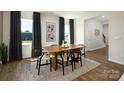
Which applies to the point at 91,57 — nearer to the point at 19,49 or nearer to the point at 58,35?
the point at 58,35

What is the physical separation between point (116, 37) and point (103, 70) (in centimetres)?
108

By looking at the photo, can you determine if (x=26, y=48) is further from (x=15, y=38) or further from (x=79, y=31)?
(x=79, y=31)

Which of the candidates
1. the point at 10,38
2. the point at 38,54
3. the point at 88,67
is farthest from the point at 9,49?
the point at 88,67

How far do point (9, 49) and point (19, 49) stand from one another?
381 mm

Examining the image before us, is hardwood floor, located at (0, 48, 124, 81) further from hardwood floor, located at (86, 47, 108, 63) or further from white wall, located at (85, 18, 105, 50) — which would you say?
white wall, located at (85, 18, 105, 50)

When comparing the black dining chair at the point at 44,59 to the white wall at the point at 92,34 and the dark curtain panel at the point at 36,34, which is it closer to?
the dark curtain panel at the point at 36,34

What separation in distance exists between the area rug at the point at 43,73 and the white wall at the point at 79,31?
702 millimetres

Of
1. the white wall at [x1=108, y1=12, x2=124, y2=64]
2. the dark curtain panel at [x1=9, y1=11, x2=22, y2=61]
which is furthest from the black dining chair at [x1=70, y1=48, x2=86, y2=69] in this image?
Result: the dark curtain panel at [x1=9, y1=11, x2=22, y2=61]

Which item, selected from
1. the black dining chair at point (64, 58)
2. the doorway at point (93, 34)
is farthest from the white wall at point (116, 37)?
the black dining chair at point (64, 58)

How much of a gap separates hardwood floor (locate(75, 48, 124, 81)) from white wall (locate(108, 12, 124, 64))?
178 mm

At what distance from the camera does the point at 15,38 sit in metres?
3.07

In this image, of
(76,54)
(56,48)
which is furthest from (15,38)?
(76,54)

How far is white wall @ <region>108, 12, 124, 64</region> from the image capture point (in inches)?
109

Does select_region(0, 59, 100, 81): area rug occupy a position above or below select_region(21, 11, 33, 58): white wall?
below
